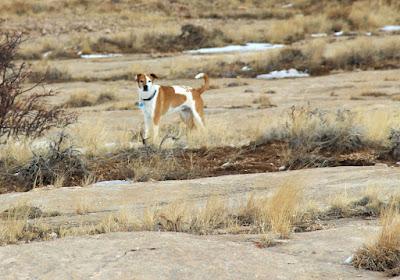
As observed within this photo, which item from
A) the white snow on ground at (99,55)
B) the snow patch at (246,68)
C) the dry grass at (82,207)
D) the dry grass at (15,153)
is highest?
the dry grass at (82,207)

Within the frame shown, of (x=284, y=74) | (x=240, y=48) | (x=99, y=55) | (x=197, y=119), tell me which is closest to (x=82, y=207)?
(x=197, y=119)

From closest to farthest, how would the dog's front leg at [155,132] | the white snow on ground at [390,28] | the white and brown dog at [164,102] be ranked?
the dog's front leg at [155,132] < the white and brown dog at [164,102] < the white snow on ground at [390,28]

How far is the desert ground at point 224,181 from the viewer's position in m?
5.70

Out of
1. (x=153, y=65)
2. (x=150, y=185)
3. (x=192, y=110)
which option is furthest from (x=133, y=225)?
(x=153, y=65)

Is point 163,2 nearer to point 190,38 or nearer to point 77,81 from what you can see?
point 190,38

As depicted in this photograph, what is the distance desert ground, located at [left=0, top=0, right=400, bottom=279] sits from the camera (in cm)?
570

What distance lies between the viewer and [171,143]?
41.6 ft

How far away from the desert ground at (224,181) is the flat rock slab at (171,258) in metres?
0.02

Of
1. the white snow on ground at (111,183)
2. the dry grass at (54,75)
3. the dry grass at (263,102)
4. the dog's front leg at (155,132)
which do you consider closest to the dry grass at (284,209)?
the white snow on ground at (111,183)

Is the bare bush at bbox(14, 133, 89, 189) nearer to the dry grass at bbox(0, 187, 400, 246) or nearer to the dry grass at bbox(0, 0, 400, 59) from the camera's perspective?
the dry grass at bbox(0, 187, 400, 246)

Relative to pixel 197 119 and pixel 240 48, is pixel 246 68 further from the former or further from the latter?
pixel 197 119

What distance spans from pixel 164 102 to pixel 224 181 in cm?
546

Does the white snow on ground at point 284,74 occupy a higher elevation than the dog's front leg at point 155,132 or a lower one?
lower

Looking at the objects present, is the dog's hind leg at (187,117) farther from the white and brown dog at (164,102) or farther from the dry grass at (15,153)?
the dry grass at (15,153)
